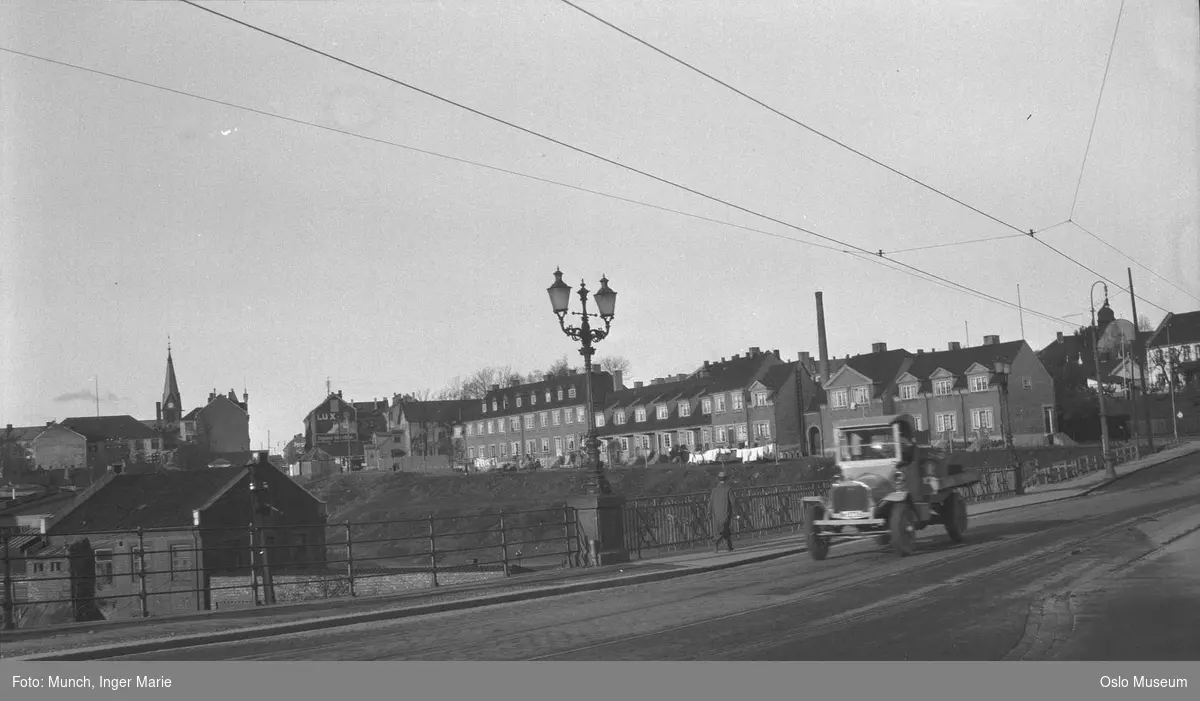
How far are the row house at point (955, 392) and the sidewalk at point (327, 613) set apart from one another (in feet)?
192

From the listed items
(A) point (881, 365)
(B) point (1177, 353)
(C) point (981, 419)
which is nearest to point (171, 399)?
(C) point (981, 419)

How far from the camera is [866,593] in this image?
14.7 metres

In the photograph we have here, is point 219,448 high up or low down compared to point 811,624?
up

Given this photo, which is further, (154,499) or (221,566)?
(154,499)

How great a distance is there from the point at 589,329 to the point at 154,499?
32543 mm

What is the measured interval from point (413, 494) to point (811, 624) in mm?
90459

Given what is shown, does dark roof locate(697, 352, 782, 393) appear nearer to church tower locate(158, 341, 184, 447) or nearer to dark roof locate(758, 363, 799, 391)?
dark roof locate(758, 363, 799, 391)

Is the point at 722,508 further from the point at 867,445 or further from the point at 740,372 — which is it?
the point at 740,372

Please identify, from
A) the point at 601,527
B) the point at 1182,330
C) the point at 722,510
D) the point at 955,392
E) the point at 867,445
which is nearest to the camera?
the point at 867,445

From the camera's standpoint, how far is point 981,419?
79438 mm

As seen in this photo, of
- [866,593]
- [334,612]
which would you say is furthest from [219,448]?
[866,593]

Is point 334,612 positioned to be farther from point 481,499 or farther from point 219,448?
point 481,499

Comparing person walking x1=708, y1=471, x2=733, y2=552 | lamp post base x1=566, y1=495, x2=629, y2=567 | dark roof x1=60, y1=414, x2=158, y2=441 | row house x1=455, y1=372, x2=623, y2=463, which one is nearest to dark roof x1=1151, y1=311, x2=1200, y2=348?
row house x1=455, y1=372, x2=623, y2=463

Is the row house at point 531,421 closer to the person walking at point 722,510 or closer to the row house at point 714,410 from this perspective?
the row house at point 714,410
